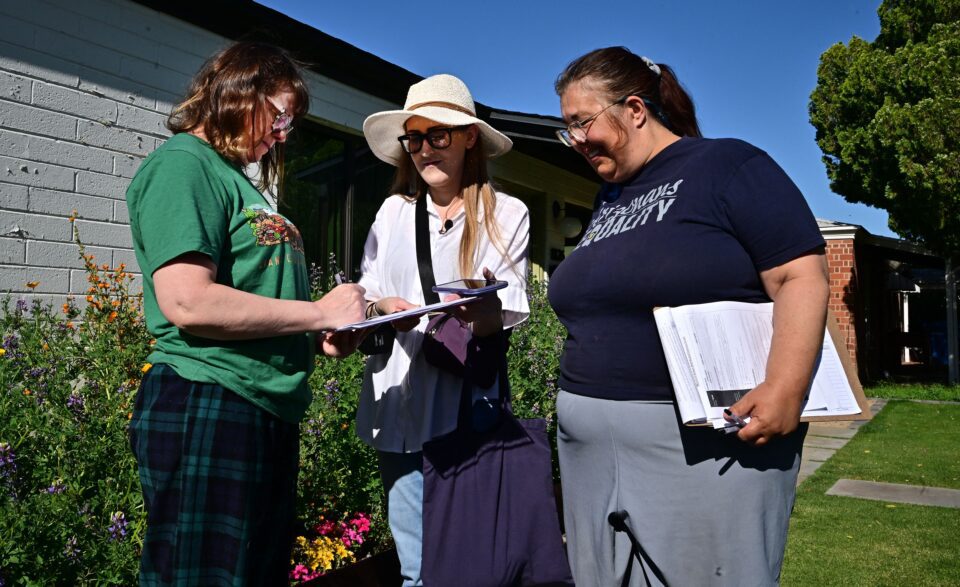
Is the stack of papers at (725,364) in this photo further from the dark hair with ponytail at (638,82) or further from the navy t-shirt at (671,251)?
the dark hair with ponytail at (638,82)

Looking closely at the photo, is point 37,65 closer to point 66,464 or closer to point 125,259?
point 125,259

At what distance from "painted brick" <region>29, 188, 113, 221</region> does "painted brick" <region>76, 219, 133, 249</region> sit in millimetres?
44

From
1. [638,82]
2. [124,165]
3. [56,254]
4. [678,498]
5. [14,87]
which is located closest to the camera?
[678,498]

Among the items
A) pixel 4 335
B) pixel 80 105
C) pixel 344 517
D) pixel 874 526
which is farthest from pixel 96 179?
pixel 874 526

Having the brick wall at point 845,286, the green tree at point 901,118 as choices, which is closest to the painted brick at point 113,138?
the green tree at point 901,118

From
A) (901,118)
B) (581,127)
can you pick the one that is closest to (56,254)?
(581,127)

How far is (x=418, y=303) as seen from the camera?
2375 mm

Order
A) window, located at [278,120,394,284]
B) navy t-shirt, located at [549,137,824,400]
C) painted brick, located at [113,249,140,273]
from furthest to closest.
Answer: window, located at [278,120,394,284] < painted brick, located at [113,249,140,273] < navy t-shirt, located at [549,137,824,400]

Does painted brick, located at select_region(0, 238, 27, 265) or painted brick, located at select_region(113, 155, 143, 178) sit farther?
painted brick, located at select_region(113, 155, 143, 178)

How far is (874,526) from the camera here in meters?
5.18

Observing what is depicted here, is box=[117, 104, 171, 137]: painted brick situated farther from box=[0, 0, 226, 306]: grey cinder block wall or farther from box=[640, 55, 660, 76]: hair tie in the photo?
box=[640, 55, 660, 76]: hair tie

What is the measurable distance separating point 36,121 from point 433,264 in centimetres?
329

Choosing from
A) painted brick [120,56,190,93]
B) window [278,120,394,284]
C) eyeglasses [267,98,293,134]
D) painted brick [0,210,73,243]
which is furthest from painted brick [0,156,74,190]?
eyeglasses [267,98,293,134]

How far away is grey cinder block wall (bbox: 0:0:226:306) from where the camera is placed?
436cm
